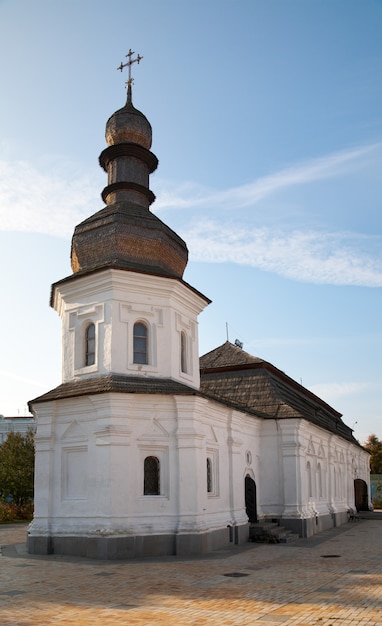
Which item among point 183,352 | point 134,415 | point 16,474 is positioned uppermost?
point 183,352

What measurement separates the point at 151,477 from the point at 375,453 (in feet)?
206

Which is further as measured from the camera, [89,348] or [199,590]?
[89,348]

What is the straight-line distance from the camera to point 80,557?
16297 mm

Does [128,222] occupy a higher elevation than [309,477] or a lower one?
higher

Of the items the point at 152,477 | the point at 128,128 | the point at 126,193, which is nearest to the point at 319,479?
the point at 152,477

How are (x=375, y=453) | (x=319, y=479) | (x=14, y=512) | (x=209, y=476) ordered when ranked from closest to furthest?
(x=209, y=476), (x=319, y=479), (x=14, y=512), (x=375, y=453)

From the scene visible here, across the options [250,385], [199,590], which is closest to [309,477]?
[250,385]

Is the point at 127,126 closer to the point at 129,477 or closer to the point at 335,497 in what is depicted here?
the point at 129,477

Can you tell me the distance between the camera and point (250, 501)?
23312mm

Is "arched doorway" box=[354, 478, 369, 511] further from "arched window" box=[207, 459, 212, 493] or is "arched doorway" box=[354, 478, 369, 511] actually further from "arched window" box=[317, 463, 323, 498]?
"arched window" box=[207, 459, 212, 493]

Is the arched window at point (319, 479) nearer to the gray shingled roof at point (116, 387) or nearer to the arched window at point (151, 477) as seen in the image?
the gray shingled roof at point (116, 387)

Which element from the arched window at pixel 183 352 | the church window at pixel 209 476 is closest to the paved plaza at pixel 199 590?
the church window at pixel 209 476

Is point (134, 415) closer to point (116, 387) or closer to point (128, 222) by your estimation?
point (116, 387)

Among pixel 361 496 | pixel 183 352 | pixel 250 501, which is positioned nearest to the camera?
pixel 183 352
